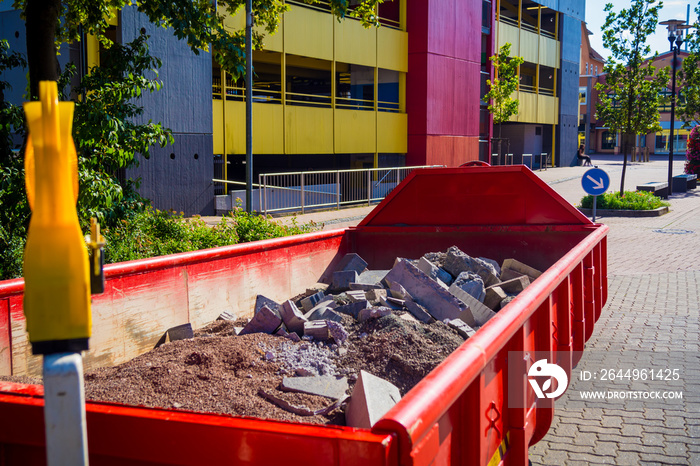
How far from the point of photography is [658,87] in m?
24.1

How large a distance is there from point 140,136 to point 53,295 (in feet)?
22.9

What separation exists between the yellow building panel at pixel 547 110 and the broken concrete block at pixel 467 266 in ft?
138

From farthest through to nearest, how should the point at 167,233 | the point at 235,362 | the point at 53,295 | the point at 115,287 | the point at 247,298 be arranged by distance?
the point at 167,233, the point at 247,298, the point at 115,287, the point at 235,362, the point at 53,295

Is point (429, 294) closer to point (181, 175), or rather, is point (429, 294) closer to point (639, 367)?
point (639, 367)

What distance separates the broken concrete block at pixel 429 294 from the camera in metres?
4.83

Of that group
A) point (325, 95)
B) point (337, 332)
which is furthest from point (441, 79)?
point (337, 332)

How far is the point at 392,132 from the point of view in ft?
92.2

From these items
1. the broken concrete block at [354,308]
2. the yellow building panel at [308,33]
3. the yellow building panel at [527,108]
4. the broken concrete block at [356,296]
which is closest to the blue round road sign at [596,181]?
the broken concrete block at [356,296]

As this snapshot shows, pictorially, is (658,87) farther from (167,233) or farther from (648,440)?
(648,440)

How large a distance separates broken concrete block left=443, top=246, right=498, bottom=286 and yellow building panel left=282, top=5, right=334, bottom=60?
1821 centimetres

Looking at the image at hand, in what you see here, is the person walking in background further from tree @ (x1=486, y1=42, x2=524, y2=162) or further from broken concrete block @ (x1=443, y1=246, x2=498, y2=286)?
broken concrete block @ (x1=443, y1=246, x2=498, y2=286)

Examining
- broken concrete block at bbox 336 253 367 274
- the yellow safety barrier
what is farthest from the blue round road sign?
the yellow safety barrier

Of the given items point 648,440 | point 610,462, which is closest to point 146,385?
point 610,462

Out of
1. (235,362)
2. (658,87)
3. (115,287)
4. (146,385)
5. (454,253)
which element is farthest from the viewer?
(658,87)
